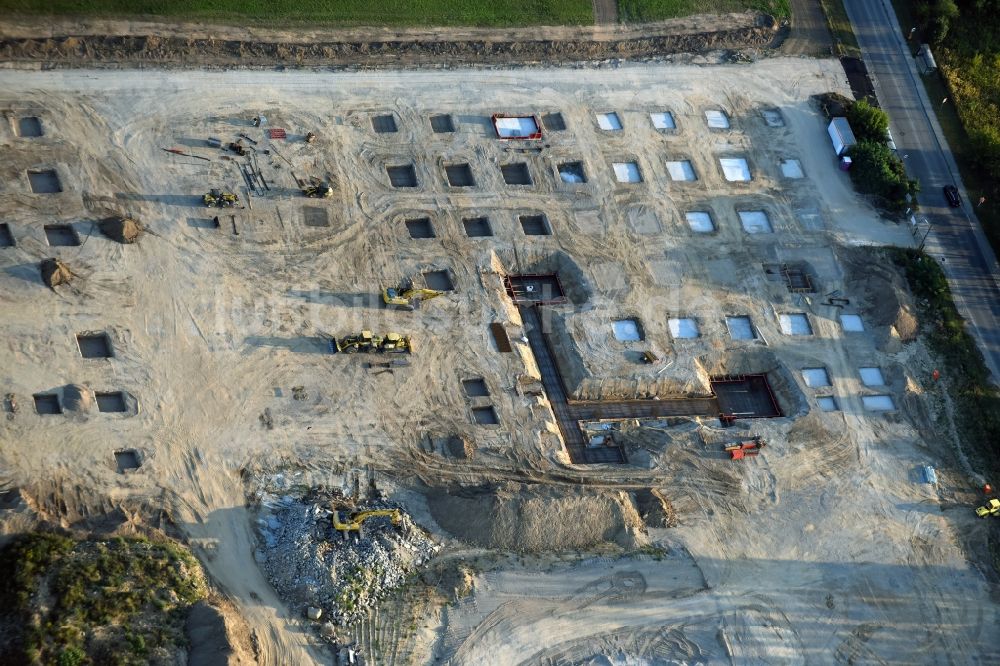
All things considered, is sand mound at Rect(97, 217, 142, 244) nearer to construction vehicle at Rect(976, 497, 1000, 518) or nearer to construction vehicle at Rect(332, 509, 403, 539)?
construction vehicle at Rect(332, 509, 403, 539)

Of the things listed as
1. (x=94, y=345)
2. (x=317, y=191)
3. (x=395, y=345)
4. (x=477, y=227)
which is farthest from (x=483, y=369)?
(x=94, y=345)

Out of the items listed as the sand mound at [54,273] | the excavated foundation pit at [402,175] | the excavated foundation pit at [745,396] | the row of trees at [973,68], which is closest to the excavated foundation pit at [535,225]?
the excavated foundation pit at [402,175]

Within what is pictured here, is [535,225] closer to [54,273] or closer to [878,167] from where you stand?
[878,167]

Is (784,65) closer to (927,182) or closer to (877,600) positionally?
(927,182)

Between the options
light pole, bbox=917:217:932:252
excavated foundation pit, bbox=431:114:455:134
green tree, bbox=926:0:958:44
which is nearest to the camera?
light pole, bbox=917:217:932:252

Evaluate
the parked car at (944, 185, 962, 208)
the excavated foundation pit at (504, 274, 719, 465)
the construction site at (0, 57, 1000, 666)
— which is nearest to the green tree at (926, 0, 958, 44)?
the construction site at (0, 57, 1000, 666)

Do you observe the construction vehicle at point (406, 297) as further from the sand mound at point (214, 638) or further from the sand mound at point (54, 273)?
the sand mound at point (214, 638)
